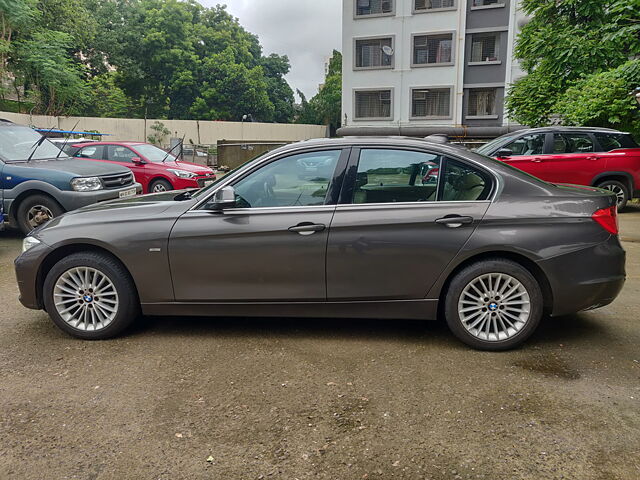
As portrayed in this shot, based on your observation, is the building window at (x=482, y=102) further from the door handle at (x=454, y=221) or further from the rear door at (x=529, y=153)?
the door handle at (x=454, y=221)

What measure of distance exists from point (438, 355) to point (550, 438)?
3.83ft

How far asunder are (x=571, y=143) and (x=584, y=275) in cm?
794

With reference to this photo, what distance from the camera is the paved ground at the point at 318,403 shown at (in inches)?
104

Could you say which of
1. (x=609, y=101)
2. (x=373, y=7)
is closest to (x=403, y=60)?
(x=373, y=7)

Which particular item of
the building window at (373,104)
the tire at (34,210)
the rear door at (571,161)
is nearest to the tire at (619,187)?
the rear door at (571,161)

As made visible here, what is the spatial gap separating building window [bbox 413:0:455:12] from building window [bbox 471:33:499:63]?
2.21m

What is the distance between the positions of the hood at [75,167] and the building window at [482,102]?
25007 millimetres

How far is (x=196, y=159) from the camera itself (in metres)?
27.9

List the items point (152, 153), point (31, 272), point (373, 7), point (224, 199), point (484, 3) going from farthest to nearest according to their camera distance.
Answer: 1. point (373, 7)
2. point (484, 3)
3. point (152, 153)
4. point (31, 272)
5. point (224, 199)

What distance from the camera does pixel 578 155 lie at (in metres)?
10.7

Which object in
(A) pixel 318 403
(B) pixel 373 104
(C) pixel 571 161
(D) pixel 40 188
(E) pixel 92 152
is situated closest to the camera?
(A) pixel 318 403

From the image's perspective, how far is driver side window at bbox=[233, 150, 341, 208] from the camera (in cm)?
413

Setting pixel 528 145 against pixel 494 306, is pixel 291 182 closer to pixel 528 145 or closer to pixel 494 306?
pixel 494 306

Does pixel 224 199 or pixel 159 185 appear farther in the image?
pixel 159 185
